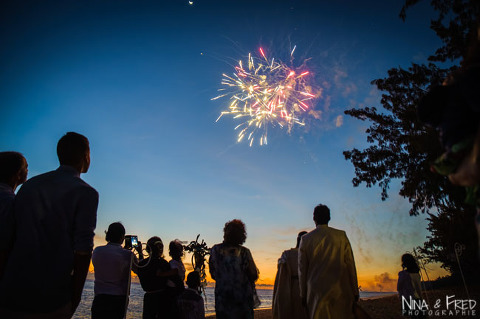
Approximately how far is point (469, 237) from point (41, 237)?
24.8 m

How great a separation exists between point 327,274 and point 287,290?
1840 millimetres

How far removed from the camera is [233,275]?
492 cm

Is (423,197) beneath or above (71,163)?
above

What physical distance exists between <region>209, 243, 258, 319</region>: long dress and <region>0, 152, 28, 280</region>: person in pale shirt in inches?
134

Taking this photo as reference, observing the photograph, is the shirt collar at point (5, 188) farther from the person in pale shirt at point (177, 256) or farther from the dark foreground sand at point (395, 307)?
the dark foreground sand at point (395, 307)

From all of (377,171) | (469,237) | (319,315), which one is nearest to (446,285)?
(469,237)

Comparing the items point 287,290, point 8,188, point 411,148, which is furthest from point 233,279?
point 411,148

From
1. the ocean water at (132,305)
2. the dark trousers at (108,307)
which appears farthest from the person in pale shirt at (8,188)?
the ocean water at (132,305)

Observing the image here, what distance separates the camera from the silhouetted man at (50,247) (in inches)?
76.0

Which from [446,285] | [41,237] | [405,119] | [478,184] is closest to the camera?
[478,184]

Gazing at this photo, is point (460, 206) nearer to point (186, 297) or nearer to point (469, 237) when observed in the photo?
point (469, 237)

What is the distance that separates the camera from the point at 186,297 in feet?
18.8

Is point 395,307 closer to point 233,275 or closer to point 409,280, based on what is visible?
point 409,280

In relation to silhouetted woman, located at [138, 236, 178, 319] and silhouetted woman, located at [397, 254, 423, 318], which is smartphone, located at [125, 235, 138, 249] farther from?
silhouetted woman, located at [397, 254, 423, 318]
